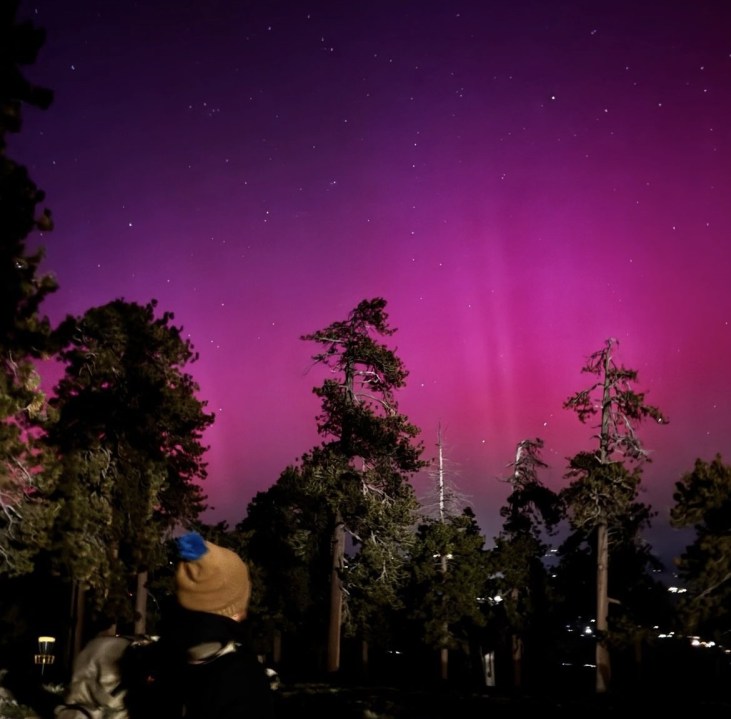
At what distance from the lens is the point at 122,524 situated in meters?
24.6

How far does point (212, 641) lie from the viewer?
2.90 metres

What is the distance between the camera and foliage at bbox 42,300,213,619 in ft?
78.5

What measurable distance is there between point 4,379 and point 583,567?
1754 inches

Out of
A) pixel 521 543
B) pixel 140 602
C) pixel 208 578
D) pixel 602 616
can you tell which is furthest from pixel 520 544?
pixel 208 578

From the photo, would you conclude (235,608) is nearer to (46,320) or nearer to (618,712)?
(46,320)

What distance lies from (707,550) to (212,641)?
94.6 feet

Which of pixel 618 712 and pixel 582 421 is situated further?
pixel 582 421

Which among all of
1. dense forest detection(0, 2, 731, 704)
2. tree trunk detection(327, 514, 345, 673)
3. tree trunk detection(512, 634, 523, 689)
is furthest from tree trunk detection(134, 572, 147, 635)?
tree trunk detection(512, 634, 523, 689)

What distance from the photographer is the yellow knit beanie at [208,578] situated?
3131 millimetres

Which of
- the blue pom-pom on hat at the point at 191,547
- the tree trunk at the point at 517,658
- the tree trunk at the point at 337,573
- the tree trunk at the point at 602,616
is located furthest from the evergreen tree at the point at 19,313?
the tree trunk at the point at 517,658

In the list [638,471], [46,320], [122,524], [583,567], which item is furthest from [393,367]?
[583,567]

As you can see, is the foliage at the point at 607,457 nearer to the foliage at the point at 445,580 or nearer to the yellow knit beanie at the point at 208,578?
the foliage at the point at 445,580

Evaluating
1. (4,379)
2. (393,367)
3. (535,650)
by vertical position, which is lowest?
(535,650)

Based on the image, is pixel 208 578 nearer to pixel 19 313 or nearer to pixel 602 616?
pixel 19 313
